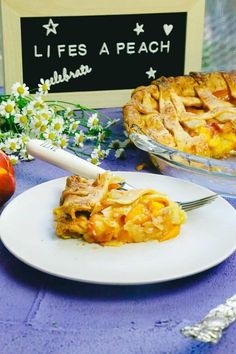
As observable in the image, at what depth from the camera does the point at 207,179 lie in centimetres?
133

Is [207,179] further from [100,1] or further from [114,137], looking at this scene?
[100,1]

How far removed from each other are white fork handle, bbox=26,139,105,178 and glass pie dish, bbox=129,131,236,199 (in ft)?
0.44

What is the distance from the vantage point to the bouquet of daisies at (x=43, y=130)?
145cm

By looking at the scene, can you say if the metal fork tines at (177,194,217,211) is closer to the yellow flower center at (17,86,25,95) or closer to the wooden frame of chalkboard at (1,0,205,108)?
the yellow flower center at (17,86,25,95)

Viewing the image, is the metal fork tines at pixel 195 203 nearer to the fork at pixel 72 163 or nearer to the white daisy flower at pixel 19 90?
the fork at pixel 72 163

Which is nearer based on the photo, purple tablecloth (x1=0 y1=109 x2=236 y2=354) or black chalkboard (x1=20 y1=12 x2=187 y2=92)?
purple tablecloth (x1=0 y1=109 x2=236 y2=354)

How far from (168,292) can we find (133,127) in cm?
49

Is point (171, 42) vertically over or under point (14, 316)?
over

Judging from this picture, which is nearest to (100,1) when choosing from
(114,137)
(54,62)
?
(54,62)

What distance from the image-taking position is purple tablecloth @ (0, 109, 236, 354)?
2.82 ft

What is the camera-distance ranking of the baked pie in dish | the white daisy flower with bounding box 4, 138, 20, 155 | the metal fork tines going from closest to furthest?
the baked pie in dish
the metal fork tines
the white daisy flower with bounding box 4, 138, 20, 155

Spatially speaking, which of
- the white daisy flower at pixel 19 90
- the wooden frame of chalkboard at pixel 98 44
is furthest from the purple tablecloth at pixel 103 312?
the wooden frame of chalkboard at pixel 98 44

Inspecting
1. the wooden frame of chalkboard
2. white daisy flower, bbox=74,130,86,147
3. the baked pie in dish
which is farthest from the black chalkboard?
the baked pie in dish

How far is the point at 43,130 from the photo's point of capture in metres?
1.46
